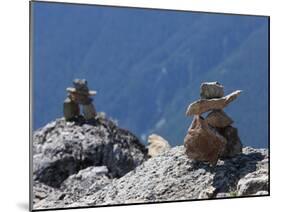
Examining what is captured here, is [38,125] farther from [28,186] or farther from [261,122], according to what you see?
[261,122]

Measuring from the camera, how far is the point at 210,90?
7.47 meters

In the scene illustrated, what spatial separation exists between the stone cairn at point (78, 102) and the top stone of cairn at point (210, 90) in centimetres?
104

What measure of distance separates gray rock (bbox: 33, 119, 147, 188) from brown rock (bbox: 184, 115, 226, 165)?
0.45 meters

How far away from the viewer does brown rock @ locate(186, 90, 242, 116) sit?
7.43 metres

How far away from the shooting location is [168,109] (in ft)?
24.2

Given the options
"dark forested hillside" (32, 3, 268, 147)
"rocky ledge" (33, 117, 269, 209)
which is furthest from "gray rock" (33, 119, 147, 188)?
"dark forested hillside" (32, 3, 268, 147)

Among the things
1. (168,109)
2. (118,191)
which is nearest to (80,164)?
(118,191)

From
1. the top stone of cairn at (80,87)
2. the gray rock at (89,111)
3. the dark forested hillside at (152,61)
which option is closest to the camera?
the dark forested hillside at (152,61)

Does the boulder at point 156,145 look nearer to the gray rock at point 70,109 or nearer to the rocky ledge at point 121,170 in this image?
the rocky ledge at point 121,170

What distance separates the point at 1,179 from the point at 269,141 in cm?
263

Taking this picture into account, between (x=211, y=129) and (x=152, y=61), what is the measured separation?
0.88 metres

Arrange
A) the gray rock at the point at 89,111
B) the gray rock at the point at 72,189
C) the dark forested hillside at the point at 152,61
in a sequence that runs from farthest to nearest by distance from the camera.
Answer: the gray rock at the point at 89,111
the dark forested hillside at the point at 152,61
the gray rock at the point at 72,189

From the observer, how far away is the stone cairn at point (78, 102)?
7164 millimetres

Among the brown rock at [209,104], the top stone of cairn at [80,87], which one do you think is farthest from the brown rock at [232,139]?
the top stone of cairn at [80,87]
